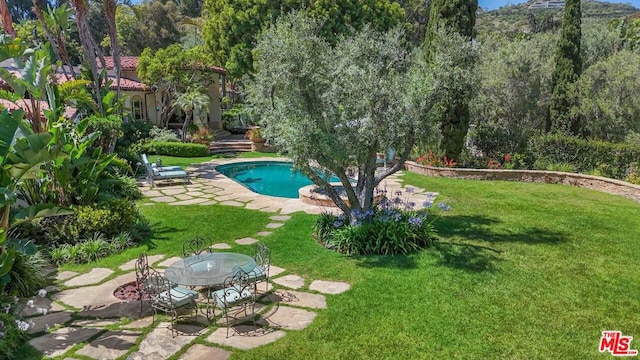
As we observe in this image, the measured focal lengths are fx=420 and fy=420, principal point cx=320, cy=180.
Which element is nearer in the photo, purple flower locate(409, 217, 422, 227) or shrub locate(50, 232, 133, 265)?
shrub locate(50, 232, 133, 265)

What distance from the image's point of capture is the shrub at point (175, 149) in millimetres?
21266

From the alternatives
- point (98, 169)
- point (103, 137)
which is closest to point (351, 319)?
point (98, 169)

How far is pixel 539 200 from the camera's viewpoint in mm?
11875

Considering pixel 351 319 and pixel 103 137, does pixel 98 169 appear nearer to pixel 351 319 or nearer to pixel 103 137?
pixel 103 137

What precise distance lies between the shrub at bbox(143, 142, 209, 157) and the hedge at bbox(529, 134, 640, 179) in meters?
15.7

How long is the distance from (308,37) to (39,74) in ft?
16.8

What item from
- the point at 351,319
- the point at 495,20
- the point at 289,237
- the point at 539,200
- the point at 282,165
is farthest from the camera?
the point at 495,20

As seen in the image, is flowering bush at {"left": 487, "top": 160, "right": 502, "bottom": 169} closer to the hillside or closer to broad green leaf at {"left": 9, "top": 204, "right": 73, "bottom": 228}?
broad green leaf at {"left": 9, "top": 204, "right": 73, "bottom": 228}

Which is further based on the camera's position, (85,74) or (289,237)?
(85,74)

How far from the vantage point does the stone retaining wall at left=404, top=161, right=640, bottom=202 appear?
12.3m

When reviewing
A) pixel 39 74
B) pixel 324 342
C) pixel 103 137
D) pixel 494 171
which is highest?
pixel 39 74

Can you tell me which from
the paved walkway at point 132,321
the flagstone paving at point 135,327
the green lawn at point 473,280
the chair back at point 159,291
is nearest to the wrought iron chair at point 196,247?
the green lawn at point 473,280

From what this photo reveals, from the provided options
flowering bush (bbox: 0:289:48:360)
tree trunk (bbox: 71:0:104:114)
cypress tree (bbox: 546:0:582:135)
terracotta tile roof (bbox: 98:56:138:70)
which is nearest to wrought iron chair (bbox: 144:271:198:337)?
flowering bush (bbox: 0:289:48:360)

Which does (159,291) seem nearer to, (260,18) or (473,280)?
(473,280)
